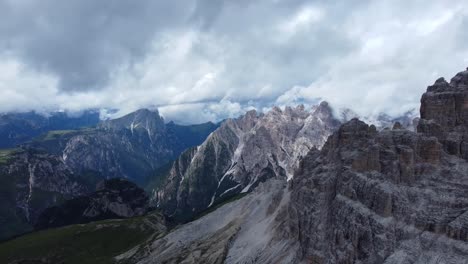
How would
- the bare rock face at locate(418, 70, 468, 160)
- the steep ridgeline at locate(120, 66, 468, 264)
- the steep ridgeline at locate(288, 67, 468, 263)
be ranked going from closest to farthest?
the steep ridgeline at locate(288, 67, 468, 263), the steep ridgeline at locate(120, 66, 468, 264), the bare rock face at locate(418, 70, 468, 160)

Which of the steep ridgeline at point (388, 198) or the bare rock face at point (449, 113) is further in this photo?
the bare rock face at point (449, 113)

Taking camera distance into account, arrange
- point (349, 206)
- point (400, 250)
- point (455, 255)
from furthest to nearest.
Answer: point (349, 206)
point (400, 250)
point (455, 255)

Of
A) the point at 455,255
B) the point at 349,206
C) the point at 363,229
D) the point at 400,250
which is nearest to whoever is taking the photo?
the point at 455,255

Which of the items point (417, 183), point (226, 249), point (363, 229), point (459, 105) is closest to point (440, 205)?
point (417, 183)

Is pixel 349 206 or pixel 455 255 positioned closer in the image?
pixel 455 255

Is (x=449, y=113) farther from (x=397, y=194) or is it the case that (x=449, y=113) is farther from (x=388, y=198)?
(x=388, y=198)

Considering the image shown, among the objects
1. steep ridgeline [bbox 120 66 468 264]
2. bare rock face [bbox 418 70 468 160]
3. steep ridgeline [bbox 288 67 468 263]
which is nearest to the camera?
steep ridgeline [bbox 288 67 468 263]

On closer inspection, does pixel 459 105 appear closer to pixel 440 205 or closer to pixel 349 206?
pixel 440 205

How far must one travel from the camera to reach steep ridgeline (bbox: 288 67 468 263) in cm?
9338

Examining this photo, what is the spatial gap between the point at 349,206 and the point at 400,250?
2164cm

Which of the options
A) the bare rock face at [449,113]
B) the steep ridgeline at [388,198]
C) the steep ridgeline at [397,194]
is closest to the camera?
the steep ridgeline at [397,194]

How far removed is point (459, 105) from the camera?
12100 cm

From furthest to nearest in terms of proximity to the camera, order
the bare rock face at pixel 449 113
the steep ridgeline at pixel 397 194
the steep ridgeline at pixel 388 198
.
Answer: the bare rock face at pixel 449 113 < the steep ridgeline at pixel 388 198 < the steep ridgeline at pixel 397 194

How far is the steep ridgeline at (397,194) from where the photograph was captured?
93.4 m
